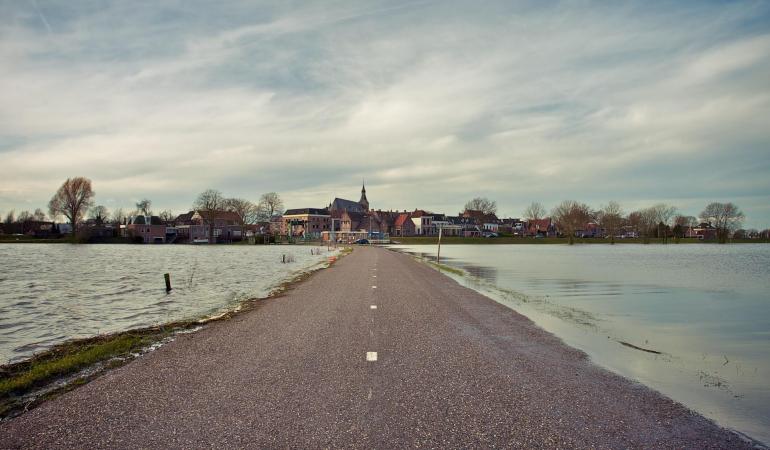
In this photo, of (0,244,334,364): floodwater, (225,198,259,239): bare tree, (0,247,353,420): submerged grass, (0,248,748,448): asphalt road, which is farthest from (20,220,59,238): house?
(0,248,748,448): asphalt road

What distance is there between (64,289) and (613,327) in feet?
98.0

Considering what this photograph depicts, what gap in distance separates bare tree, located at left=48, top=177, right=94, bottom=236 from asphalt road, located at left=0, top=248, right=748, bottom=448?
439ft

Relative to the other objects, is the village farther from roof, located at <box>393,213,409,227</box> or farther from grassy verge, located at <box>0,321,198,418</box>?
grassy verge, located at <box>0,321,198,418</box>

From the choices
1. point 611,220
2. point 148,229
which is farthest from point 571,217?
point 148,229

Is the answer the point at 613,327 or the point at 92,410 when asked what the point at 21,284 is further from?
the point at 613,327

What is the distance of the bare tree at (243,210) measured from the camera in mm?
142625

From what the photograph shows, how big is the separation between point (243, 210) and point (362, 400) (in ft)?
477

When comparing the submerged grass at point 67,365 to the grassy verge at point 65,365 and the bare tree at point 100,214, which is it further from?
the bare tree at point 100,214

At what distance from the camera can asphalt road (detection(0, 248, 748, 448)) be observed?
607 cm

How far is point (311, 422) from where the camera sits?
644cm

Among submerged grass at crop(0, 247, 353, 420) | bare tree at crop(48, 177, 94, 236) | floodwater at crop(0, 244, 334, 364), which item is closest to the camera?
submerged grass at crop(0, 247, 353, 420)

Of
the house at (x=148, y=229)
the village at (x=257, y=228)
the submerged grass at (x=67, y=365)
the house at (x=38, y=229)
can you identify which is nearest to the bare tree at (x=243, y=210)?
the village at (x=257, y=228)

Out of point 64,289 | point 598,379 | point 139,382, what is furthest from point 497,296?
point 64,289

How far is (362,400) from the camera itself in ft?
23.9
